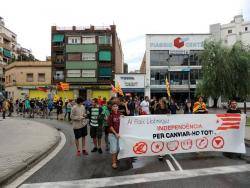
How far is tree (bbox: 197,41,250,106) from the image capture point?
131 feet

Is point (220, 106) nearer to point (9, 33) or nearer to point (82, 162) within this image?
point (82, 162)

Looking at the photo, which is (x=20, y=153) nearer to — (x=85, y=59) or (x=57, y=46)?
(x=85, y=59)

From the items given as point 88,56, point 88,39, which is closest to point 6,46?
point 88,39

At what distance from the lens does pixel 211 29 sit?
86.7 metres

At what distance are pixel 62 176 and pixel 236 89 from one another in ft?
110

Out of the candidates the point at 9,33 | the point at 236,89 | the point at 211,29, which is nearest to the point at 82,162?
the point at 236,89

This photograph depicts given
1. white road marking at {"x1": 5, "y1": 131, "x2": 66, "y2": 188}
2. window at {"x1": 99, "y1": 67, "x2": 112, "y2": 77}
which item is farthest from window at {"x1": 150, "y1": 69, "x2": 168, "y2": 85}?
white road marking at {"x1": 5, "y1": 131, "x2": 66, "y2": 188}

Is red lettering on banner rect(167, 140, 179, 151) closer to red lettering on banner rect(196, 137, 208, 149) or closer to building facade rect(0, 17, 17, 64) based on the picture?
red lettering on banner rect(196, 137, 208, 149)

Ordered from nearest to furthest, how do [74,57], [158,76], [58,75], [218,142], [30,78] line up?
[218,142] → [158,76] → [74,57] → [58,75] → [30,78]

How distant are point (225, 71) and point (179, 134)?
31.0 m

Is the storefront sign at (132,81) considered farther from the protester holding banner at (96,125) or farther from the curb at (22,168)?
the curb at (22,168)

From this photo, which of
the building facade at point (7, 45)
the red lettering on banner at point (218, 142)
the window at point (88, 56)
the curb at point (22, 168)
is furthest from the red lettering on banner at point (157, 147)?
the building facade at point (7, 45)

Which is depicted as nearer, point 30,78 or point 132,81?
point 132,81

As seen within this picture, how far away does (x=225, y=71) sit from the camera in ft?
133
